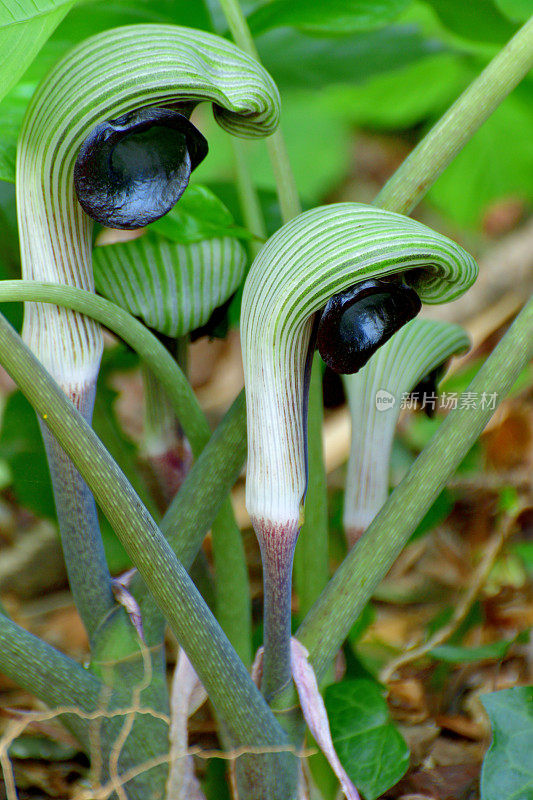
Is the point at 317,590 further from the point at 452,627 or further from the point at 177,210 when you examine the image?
the point at 177,210

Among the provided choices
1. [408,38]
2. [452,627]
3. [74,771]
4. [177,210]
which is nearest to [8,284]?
[177,210]

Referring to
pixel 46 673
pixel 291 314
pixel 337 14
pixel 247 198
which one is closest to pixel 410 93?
pixel 337 14

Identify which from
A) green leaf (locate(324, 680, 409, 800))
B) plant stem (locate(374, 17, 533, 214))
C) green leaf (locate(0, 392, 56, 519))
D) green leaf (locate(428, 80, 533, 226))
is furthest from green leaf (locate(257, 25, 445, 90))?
green leaf (locate(428, 80, 533, 226))

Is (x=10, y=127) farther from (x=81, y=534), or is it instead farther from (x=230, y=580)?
(x=230, y=580)

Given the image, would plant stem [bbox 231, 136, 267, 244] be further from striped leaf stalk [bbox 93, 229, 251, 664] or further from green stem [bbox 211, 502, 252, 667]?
green stem [bbox 211, 502, 252, 667]

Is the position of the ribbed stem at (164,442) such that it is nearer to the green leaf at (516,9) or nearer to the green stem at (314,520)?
the green stem at (314,520)
